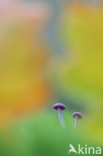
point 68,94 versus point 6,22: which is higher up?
point 6,22

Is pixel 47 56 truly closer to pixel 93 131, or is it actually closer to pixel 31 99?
pixel 31 99

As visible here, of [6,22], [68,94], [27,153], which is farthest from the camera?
[6,22]

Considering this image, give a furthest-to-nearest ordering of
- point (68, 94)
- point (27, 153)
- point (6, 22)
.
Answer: point (6, 22) → point (68, 94) → point (27, 153)

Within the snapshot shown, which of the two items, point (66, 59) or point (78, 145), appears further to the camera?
point (66, 59)

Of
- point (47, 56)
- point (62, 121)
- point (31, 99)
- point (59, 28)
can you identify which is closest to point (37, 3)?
point (59, 28)

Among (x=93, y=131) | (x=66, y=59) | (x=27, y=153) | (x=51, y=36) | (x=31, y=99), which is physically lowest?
(x=27, y=153)

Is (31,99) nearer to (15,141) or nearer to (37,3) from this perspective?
(15,141)
